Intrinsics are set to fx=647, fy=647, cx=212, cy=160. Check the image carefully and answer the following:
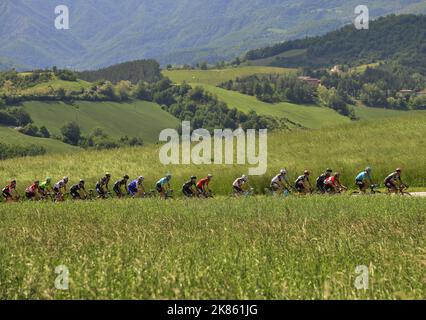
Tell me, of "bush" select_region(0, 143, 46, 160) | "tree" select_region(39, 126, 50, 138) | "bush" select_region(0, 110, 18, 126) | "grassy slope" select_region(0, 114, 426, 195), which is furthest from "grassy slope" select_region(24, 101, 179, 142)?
"grassy slope" select_region(0, 114, 426, 195)

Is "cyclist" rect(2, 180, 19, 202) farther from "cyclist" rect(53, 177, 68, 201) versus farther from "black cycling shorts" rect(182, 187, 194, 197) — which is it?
"black cycling shorts" rect(182, 187, 194, 197)

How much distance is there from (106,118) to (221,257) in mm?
145079

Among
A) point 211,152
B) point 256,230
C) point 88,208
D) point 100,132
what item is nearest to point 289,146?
point 211,152

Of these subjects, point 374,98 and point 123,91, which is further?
point 374,98

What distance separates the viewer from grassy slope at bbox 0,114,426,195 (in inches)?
1359

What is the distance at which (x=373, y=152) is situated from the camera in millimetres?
39750

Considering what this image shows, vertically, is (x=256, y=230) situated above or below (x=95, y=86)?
below

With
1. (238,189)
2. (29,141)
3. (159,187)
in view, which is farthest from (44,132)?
(238,189)

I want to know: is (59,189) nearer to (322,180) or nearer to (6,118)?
(322,180)

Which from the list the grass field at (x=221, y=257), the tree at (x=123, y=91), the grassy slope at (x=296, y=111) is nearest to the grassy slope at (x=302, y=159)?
the grass field at (x=221, y=257)

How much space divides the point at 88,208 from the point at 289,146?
26.0m

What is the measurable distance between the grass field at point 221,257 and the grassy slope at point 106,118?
12190cm

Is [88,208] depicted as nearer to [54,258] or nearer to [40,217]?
[40,217]

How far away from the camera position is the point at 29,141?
113688 mm
